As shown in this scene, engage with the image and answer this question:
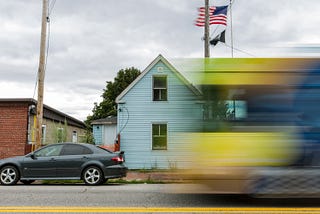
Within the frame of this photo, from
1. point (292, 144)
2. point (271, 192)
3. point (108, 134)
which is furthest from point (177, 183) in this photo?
point (108, 134)

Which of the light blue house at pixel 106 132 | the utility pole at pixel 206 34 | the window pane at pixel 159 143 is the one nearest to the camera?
the utility pole at pixel 206 34

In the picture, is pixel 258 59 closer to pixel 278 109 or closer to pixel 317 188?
pixel 278 109

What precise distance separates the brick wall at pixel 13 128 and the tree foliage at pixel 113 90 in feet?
118

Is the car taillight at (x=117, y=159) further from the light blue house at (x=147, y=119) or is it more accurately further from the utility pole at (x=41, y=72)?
the light blue house at (x=147, y=119)

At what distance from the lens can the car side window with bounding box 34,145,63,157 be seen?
44.0ft

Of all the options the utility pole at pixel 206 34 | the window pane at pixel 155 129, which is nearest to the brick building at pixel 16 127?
the window pane at pixel 155 129

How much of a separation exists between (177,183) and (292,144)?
7.64 ft

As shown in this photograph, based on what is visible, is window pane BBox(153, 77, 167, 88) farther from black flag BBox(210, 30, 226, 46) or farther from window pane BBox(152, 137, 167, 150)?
black flag BBox(210, 30, 226, 46)

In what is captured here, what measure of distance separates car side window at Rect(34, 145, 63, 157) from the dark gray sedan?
0.09 metres

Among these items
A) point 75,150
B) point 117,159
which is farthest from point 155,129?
point 75,150

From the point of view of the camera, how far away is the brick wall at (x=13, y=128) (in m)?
19.6

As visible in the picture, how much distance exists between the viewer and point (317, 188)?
7.09 meters

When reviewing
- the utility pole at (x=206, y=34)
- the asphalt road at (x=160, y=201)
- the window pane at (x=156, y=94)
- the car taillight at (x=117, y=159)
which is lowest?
the asphalt road at (x=160, y=201)

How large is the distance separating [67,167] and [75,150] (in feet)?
2.08
